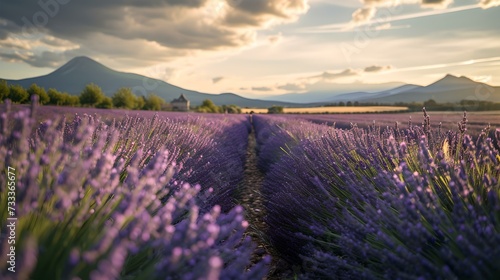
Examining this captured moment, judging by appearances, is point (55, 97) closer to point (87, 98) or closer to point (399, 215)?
point (87, 98)

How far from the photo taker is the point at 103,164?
1.27 metres

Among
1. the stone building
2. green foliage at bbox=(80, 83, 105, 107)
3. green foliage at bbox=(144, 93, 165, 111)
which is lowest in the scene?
the stone building

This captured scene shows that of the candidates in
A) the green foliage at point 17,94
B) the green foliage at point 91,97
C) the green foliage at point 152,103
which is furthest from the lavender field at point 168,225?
the green foliage at point 152,103

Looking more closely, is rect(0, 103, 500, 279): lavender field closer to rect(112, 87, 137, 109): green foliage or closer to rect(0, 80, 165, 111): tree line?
rect(0, 80, 165, 111): tree line

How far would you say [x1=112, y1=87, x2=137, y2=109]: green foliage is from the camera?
6169 centimetres

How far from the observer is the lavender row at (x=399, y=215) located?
137 cm

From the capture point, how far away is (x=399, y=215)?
1.63m

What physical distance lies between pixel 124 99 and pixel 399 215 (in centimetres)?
6390

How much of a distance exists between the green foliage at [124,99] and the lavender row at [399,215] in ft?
203

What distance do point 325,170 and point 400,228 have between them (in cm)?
165

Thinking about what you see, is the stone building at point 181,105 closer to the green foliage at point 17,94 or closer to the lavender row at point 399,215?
the green foliage at point 17,94

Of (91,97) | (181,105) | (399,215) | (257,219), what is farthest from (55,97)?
(399,215)

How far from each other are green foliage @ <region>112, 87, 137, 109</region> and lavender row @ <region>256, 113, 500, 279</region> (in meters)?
62.0

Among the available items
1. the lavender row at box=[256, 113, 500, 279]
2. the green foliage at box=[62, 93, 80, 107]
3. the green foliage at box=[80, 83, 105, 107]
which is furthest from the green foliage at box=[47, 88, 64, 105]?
the lavender row at box=[256, 113, 500, 279]
